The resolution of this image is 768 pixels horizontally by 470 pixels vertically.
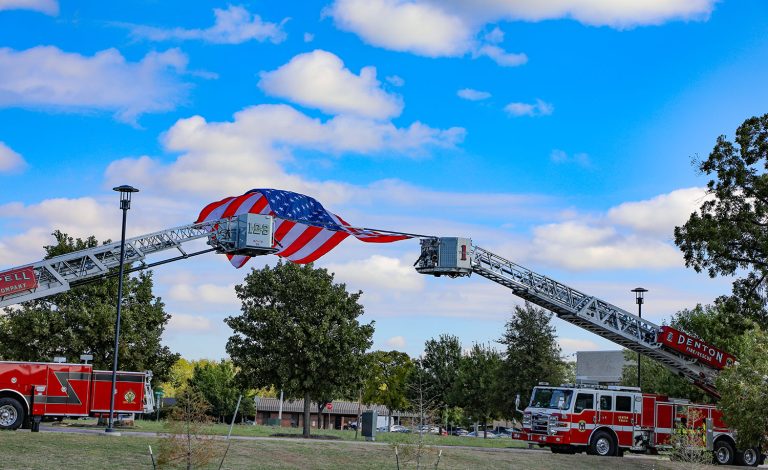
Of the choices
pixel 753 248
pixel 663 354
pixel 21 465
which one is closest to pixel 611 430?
pixel 663 354

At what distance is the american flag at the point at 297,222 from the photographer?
38281mm

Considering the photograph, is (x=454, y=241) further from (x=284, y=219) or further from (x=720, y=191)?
(x=720, y=191)

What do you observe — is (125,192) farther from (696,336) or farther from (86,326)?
(696,336)

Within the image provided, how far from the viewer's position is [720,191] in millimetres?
37656

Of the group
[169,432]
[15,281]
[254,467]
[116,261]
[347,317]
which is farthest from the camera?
[347,317]

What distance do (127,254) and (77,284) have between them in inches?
83.4

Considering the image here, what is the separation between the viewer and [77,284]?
32594 mm

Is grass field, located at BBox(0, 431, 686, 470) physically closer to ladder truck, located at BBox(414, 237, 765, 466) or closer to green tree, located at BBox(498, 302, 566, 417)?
ladder truck, located at BBox(414, 237, 765, 466)

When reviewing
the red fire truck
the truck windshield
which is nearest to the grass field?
the truck windshield

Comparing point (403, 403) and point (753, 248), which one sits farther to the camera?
point (403, 403)

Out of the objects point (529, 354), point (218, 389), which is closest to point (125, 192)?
point (529, 354)

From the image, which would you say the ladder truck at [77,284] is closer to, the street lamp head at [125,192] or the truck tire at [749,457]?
the street lamp head at [125,192]

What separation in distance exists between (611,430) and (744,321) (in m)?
7.19

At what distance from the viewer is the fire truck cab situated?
37.0 meters
